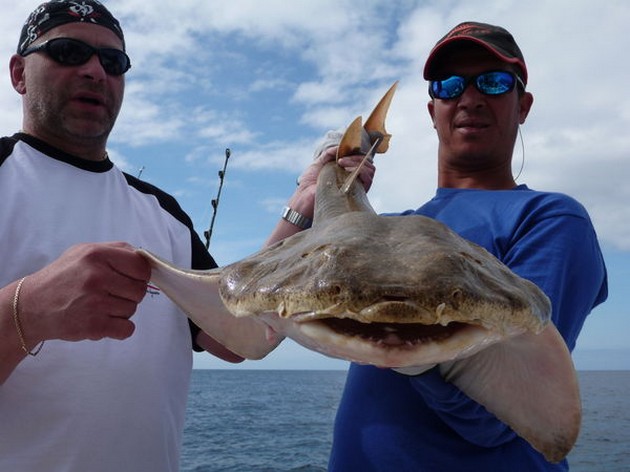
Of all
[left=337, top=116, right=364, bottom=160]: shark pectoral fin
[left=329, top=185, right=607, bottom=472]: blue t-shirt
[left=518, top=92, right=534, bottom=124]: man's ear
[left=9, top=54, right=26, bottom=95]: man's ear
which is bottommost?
[left=329, top=185, right=607, bottom=472]: blue t-shirt

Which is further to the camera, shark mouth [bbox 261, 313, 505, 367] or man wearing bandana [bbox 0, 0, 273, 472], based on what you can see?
man wearing bandana [bbox 0, 0, 273, 472]

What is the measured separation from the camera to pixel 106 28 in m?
3.57

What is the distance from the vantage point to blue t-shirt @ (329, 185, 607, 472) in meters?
2.12

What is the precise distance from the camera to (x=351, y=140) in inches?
144

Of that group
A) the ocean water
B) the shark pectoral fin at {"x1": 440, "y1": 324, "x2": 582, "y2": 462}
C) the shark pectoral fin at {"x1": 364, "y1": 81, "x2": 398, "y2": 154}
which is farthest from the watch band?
the ocean water

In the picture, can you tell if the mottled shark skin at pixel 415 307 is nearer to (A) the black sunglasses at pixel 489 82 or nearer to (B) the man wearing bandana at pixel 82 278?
(B) the man wearing bandana at pixel 82 278

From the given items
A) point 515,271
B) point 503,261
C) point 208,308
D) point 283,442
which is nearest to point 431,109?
point 503,261

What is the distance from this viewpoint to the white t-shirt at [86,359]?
263 centimetres

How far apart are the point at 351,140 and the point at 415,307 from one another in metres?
2.56

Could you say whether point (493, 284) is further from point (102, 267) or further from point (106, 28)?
point (106, 28)

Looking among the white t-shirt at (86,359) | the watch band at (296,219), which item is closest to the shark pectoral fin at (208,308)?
the white t-shirt at (86,359)

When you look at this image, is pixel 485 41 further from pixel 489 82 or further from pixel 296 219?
pixel 296 219

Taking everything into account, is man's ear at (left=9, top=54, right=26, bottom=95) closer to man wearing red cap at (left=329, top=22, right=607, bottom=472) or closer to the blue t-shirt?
man wearing red cap at (left=329, top=22, right=607, bottom=472)

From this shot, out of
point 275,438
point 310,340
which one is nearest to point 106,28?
point 310,340
